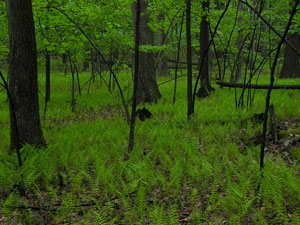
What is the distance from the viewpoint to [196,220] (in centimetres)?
294

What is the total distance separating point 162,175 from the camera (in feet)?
12.4

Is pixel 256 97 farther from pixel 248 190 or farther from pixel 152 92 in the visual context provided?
pixel 248 190

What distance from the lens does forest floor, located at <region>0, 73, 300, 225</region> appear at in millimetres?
3049

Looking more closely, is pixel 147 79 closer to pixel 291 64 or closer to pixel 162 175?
pixel 162 175

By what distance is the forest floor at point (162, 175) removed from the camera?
3049mm

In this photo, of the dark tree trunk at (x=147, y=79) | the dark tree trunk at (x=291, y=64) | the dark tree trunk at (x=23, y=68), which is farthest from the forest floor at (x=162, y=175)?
the dark tree trunk at (x=291, y=64)

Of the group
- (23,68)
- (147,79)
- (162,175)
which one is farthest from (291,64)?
(23,68)

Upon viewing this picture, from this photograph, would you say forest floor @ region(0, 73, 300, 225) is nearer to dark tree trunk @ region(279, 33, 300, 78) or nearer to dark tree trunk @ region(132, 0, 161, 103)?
dark tree trunk @ region(132, 0, 161, 103)

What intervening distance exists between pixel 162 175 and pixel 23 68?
3.07 metres

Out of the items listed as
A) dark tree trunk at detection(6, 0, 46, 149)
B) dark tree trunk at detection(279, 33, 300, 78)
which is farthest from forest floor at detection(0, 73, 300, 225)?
dark tree trunk at detection(279, 33, 300, 78)

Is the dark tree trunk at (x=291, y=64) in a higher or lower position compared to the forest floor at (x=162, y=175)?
higher

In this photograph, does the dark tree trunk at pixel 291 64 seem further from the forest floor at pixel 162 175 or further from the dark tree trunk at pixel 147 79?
the dark tree trunk at pixel 147 79

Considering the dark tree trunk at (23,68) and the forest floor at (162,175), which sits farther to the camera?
the dark tree trunk at (23,68)

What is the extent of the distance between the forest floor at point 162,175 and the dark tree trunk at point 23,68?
49 centimetres
